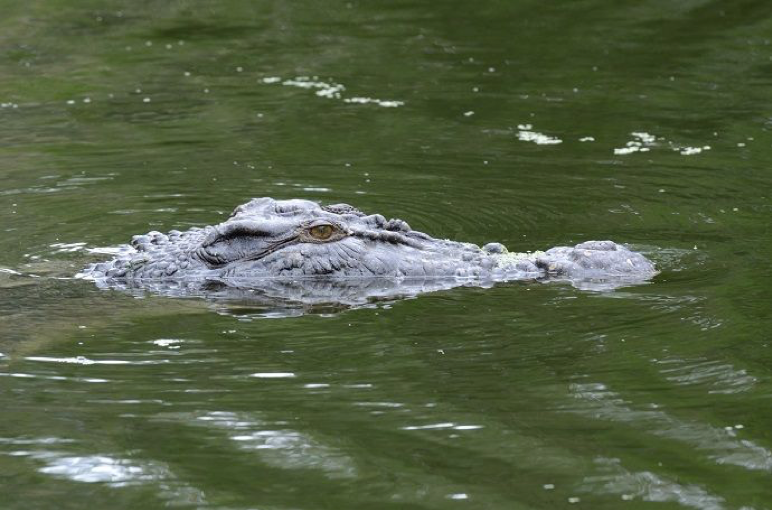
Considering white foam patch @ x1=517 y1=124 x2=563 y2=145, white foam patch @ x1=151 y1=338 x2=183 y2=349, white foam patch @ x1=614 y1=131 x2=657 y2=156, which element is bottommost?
white foam patch @ x1=517 y1=124 x2=563 y2=145

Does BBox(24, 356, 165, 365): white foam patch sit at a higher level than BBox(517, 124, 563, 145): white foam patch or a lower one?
higher

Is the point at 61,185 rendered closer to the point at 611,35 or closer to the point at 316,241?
the point at 316,241

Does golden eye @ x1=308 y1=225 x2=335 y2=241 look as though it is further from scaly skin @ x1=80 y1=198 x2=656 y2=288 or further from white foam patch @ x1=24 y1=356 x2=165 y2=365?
white foam patch @ x1=24 y1=356 x2=165 y2=365

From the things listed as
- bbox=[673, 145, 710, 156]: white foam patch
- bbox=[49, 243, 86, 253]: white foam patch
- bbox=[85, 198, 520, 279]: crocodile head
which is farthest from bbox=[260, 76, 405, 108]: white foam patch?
bbox=[85, 198, 520, 279]: crocodile head

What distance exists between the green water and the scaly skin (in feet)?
0.93

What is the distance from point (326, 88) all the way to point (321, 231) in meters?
7.68

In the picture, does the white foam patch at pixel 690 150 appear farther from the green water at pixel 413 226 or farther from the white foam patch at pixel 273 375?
the white foam patch at pixel 273 375

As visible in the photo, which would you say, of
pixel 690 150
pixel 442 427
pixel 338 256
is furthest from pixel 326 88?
pixel 442 427

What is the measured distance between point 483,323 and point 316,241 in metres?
1.58

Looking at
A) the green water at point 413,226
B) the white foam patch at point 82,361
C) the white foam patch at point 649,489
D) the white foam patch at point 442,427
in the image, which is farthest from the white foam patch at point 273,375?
the white foam patch at point 649,489

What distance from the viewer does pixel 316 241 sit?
31.1 ft

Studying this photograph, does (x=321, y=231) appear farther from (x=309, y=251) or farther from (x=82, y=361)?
(x=82, y=361)

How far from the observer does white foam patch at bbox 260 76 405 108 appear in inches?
637

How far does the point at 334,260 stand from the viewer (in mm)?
9492
